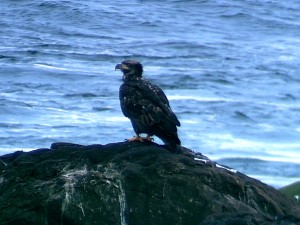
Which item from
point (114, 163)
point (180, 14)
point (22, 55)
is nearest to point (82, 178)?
point (114, 163)

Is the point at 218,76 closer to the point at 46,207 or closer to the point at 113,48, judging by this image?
the point at 113,48

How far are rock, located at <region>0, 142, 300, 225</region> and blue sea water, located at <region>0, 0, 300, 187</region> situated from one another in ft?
16.3

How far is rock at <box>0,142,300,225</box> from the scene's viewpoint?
8.38 metres

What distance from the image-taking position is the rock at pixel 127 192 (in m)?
8.38

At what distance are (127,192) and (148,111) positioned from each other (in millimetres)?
1434

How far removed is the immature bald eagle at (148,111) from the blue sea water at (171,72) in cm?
388

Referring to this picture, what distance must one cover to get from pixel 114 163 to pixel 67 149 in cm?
54

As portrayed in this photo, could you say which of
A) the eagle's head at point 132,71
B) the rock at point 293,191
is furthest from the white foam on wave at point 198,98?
the rock at point 293,191

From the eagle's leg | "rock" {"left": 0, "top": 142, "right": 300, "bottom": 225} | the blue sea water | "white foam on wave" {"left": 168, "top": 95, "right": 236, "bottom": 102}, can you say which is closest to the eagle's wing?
the eagle's leg

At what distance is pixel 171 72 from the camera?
22.4m

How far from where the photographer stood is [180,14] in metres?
31.0

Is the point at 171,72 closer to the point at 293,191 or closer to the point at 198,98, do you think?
the point at 198,98

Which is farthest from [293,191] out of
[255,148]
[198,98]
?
[198,98]

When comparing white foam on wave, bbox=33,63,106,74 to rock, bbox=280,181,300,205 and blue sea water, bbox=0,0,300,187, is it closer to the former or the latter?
blue sea water, bbox=0,0,300,187
